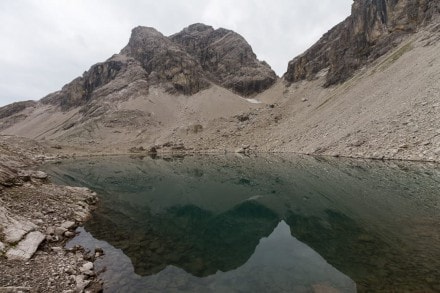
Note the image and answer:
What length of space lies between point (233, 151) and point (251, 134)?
12.2 meters

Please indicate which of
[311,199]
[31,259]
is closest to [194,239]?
[31,259]

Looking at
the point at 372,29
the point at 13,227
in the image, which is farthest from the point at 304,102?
the point at 13,227

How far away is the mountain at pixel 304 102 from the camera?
55250 mm

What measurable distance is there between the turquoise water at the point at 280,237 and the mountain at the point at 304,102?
21811 mm

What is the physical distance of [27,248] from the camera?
14.4m

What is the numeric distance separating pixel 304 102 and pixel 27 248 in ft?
400

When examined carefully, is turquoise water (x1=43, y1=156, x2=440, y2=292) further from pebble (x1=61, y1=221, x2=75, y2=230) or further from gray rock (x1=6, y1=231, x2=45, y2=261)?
gray rock (x1=6, y1=231, x2=45, y2=261)

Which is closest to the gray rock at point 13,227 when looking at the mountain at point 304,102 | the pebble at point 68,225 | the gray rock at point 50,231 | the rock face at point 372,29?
the gray rock at point 50,231

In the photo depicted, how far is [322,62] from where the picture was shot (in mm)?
146250

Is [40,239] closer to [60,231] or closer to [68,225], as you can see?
[60,231]

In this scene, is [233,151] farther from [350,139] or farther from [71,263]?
[71,263]

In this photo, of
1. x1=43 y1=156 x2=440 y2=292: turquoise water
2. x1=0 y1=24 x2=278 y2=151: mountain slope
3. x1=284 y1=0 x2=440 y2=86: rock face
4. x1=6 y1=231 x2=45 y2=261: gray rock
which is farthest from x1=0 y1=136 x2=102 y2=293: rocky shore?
x1=284 y1=0 x2=440 y2=86: rock face

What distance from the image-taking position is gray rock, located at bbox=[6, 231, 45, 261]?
13325 millimetres

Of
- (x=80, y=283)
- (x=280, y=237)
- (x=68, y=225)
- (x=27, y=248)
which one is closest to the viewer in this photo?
(x=80, y=283)
